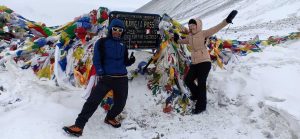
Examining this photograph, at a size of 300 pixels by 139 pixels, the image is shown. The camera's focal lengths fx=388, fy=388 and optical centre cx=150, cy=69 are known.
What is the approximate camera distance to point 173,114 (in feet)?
20.9

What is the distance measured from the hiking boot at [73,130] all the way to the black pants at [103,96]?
0.05 meters

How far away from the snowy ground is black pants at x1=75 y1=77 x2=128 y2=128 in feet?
0.94

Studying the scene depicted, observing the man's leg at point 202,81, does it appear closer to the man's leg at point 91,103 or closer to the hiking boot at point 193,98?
the hiking boot at point 193,98

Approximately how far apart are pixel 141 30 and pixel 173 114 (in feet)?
5.50

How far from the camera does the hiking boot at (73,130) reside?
5.20 metres

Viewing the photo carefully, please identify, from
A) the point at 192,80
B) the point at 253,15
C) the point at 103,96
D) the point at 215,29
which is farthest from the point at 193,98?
the point at 253,15

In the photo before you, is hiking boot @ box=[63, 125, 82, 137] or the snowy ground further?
the snowy ground

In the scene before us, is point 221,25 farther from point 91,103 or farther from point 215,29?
point 91,103

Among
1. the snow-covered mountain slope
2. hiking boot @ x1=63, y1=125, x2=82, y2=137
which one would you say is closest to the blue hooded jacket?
hiking boot @ x1=63, y1=125, x2=82, y2=137

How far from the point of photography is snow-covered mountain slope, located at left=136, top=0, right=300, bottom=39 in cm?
1201

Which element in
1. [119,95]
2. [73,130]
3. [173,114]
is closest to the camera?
[73,130]

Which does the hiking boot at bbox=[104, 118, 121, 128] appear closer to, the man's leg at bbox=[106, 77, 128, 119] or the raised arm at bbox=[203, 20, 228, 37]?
the man's leg at bbox=[106, 77, 128, 119]

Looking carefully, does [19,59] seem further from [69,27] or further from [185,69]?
[185,69]

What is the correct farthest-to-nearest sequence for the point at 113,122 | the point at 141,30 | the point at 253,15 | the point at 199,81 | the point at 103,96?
the point at 253,15 → the point at 141,30 → the point at 199,81 → the point at 113,122 → the point at 103,96
